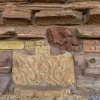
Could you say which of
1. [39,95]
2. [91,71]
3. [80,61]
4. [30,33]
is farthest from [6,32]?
[91,71]

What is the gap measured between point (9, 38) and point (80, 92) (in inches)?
40.2

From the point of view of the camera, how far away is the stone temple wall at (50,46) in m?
1.03

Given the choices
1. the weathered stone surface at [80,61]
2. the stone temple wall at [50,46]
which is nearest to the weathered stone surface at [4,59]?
the stone temple wall at [50,46]

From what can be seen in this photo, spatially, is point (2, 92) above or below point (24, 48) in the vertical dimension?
below

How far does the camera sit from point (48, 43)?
3.66 ft

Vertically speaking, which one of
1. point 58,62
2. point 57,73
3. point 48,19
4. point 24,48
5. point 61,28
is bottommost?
point 57,73

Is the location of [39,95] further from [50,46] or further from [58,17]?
[58,17]

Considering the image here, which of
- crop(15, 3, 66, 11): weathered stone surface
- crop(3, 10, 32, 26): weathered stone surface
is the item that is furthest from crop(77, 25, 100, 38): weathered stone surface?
crop(3, 10, 32, 26): weathered stone surface

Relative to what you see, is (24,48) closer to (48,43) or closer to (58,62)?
(48,43)

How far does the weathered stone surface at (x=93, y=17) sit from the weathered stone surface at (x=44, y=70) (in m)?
0.46

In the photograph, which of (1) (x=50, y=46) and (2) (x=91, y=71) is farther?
(1) (x=50, y=46)

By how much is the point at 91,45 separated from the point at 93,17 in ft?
1.04

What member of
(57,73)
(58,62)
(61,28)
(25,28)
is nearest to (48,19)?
(61,28)

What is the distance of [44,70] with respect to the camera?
3.43ft
